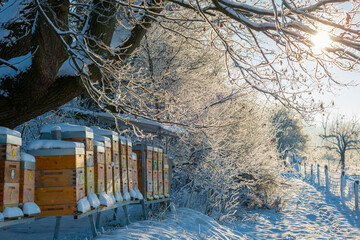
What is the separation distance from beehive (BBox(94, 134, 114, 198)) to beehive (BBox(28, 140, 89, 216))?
1.12 meters

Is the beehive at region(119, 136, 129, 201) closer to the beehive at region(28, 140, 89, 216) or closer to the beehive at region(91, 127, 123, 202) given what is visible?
the beehive at region(91, 127, 123, 202)

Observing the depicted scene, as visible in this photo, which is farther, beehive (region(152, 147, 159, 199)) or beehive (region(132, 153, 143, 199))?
beehive (region(152, 147, 159, 199))

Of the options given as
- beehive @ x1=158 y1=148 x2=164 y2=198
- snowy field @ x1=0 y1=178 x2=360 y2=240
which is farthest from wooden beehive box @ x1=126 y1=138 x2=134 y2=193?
beehive @ x1=158 y1=148 x2=164 y2=198

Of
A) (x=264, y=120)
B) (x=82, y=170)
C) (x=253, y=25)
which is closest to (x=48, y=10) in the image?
(x=82, y=170)

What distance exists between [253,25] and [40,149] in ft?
10.9

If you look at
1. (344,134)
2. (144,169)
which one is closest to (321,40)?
(144,169)

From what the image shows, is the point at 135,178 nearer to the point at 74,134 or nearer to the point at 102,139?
the point at 102,139

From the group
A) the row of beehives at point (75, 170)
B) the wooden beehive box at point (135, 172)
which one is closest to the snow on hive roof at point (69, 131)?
the row of beehives at point (75, 170)

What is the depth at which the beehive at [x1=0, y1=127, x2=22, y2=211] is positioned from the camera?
14.3ft

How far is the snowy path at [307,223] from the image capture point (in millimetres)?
11336

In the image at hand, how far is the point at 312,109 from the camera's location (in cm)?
740

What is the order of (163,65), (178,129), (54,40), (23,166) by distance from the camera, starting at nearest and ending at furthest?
(23,166)
(54,40)
(178,129)
(163,65)

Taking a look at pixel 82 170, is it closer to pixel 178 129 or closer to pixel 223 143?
pixel 178 129

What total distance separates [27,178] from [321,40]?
405 cm
